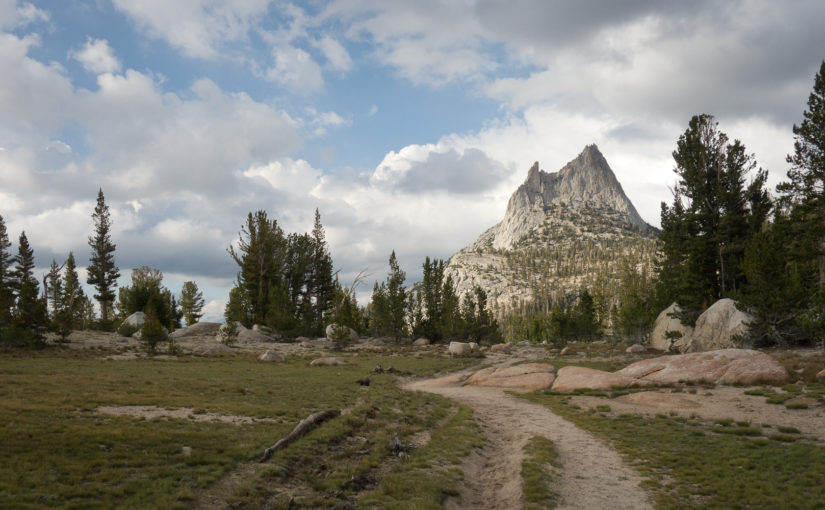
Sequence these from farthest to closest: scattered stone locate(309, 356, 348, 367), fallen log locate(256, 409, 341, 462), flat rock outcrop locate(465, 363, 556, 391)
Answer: scattered stone locate(309, 356, 348, 367) → flat rock outcrop locate(465, 363, 556, 391) → fallen log locate(256, 409, 341, 462)

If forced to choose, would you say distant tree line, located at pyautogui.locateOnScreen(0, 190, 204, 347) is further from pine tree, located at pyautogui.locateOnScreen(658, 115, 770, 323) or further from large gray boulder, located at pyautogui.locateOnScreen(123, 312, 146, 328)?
pine tree, located at pyautogui.locateOnScreen(658, 115, 770, 323)

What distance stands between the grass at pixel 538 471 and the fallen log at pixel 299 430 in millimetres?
8457

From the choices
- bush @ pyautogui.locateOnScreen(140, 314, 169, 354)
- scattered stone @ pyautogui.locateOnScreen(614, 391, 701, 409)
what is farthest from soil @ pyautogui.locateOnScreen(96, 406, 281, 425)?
bush @ pyautogui.locateOnScreen(140, 314, 169, 354)

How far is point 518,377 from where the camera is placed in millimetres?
36469

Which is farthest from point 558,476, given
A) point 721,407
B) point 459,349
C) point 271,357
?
point 459,349

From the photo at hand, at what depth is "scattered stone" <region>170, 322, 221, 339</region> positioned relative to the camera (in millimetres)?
72056

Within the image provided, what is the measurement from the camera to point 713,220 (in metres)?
54.4

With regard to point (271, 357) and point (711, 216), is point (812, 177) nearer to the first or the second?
point (711, 216)

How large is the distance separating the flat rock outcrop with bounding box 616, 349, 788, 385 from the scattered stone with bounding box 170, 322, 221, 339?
70.3 m

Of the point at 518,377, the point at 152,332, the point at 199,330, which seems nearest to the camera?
the point at 518,377

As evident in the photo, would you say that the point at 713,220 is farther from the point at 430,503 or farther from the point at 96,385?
the point at 96,385

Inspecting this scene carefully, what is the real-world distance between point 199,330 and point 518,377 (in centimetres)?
6318

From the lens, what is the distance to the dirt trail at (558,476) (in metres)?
11.7

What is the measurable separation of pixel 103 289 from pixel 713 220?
104m
